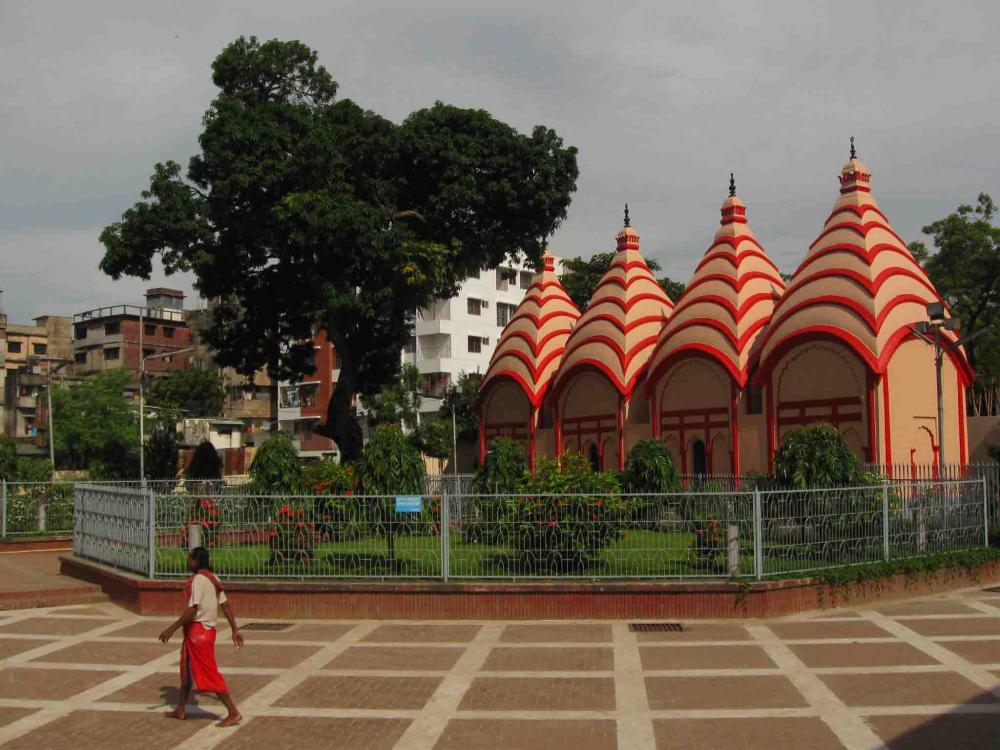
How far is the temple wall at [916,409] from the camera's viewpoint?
23.2 metres

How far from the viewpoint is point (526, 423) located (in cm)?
3400

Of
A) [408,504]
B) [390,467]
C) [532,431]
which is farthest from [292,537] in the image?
[532,431]

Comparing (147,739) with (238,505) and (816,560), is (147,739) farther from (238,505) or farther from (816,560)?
(816,560)

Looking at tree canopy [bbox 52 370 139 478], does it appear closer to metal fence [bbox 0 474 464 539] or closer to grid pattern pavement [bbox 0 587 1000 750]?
metal fence [bbox 0 474 464 539]

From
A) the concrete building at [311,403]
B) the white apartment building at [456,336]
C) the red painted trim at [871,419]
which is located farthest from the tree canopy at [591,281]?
the red painted trim at [871,419]

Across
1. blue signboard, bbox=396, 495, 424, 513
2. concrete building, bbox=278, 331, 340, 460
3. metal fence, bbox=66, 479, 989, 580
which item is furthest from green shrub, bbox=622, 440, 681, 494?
concrete building, bbox=278, 331, 340, 460

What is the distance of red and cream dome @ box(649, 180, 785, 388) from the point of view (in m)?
27.0

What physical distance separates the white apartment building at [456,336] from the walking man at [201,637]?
42.5 meters

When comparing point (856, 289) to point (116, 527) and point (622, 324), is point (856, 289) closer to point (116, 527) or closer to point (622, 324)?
point (622, 324)

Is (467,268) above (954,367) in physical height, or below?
above

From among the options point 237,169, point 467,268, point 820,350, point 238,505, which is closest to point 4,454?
point 237,169

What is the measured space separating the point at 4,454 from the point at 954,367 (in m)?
27.8

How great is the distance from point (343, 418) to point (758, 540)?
1773 centimetres

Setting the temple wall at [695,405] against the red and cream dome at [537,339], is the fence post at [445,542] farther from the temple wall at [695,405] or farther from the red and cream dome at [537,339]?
the red and cream dome at [537,339]
